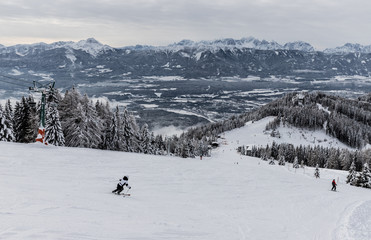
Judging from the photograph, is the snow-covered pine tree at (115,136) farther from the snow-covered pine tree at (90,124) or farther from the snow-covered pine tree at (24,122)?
the snow-covered pine tree at (24,122)

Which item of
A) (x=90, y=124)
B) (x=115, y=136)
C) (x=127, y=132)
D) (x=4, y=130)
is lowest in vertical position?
(x=115, y=136)

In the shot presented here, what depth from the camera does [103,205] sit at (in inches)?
643

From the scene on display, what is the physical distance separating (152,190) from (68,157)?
41.4 ft

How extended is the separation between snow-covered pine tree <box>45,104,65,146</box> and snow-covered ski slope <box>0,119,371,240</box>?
9950mm

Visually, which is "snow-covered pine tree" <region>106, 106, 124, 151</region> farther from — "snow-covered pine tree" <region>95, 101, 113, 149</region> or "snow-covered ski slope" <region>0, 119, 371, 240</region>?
"snow-covered ski slope" <region>0, 119, 371, 240</region>

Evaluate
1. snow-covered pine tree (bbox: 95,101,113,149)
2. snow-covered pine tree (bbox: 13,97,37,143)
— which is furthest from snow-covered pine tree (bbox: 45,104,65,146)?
snow-covered pine tree (bbox: 13,97,37,143)

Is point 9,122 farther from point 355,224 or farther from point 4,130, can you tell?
point 355,224

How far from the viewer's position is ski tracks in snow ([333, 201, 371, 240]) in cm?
1744

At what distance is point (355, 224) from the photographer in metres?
19.9

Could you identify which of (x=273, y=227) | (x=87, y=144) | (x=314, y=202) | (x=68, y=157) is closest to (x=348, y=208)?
(x=314, y=202)

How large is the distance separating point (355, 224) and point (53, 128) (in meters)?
41.5

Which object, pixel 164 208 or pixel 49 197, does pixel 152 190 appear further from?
pixel 49 197

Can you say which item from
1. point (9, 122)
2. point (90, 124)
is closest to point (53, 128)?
point (90, 124)

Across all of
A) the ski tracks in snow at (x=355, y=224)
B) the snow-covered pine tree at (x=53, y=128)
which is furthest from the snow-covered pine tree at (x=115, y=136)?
the ski tracks in snow at (x=355, y=224)
